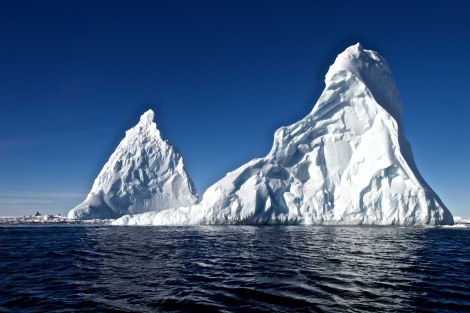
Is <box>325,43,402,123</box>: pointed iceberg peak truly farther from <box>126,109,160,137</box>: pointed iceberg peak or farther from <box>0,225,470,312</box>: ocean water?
<box>126,109,160,137</box>: pointed iceberg peak

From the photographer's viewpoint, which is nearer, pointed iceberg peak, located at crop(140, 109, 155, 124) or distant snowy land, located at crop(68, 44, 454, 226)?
distant snowy land, located at crop(68, 44, 454, 226)

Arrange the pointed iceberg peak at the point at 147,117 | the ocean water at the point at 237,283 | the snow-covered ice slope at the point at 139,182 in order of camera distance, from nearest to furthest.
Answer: the ocean water at the point at 237,283 < the snow-covered ice slope at the point at 139,182 < the pointed iceberg peak at the point at 147,117

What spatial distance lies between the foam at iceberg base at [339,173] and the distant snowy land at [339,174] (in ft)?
0.43

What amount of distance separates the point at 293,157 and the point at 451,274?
41.9m

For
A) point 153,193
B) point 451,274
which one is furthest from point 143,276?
point 153,193

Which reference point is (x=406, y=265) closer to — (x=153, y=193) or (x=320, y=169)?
(x=320, y=169)

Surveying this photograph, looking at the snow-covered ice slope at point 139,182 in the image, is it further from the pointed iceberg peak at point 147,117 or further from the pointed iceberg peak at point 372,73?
the pointed iceberg peak at point 372,73

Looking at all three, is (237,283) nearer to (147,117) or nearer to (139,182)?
(139,182)

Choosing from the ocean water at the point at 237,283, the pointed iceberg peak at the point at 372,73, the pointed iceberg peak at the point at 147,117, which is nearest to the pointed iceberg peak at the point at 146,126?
the pointed iceberg peak at the point at 147,117

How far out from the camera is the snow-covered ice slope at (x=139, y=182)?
88.4 metres

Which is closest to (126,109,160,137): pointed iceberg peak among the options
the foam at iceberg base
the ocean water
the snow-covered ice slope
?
the snow-covered ice slope

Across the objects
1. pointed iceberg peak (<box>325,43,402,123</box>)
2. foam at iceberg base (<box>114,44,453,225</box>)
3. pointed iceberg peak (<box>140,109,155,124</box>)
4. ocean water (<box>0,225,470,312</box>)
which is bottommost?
ocean water (<box>0,225,470,312</box>)

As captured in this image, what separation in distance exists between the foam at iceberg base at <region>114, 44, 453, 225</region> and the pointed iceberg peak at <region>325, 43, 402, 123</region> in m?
0.17

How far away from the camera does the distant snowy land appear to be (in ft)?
150
